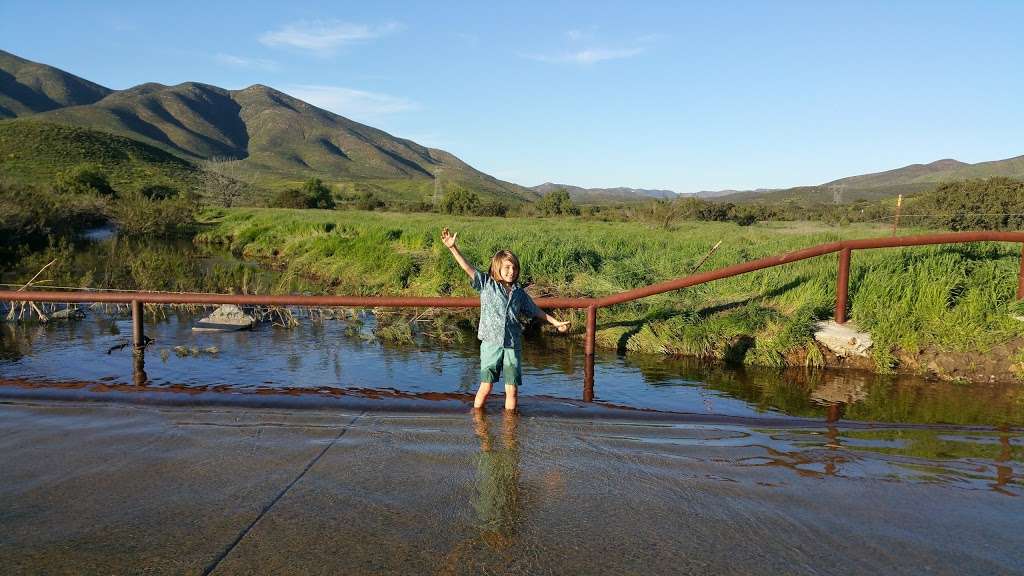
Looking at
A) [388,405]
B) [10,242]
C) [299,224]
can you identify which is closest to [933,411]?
[388,405]

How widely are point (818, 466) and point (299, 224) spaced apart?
91.0 ft

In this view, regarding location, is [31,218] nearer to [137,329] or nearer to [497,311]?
[137,329]

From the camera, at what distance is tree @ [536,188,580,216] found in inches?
2150

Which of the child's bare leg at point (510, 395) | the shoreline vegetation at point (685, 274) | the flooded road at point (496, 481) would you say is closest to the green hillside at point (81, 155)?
the shoreline vegetation at point (685, 274)

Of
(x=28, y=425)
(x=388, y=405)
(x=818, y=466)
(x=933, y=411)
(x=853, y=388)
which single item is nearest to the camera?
(x=818, y=466)

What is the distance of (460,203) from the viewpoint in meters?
54.7

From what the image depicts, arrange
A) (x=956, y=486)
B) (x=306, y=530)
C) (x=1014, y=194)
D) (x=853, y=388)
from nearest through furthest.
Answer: (x=306, y=530)
(x=956, y=486)
(x=853, y=388)
(x=1014, y=194)

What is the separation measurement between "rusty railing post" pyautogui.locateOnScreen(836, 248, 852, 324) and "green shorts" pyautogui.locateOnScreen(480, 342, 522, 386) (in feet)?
14.1

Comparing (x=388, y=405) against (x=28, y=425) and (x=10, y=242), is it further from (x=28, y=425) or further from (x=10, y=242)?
(x=10, y=242)

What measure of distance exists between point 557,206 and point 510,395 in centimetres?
5017

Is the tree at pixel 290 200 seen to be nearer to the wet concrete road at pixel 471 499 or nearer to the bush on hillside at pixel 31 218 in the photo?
the bush on hillside at pixel 31 218

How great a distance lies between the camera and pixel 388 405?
6109 mm

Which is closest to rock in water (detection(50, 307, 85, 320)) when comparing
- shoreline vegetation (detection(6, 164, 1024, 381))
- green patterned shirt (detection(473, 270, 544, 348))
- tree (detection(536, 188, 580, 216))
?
shoreline vegetation (detection(6, 164, 1024, 381))

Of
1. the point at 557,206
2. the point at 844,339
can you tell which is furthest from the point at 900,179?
the point at 844,339
